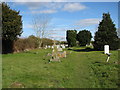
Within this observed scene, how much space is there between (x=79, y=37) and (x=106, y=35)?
122 ft

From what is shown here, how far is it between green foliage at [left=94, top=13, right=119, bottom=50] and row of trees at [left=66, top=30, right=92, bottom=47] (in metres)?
30.4

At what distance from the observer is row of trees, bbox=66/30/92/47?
58.5 metres

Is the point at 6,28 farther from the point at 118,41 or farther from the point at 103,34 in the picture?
the point at 118,41

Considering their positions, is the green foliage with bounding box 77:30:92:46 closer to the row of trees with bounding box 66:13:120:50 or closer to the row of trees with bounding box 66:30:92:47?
the row of trees with bounding box 66:30:92:47

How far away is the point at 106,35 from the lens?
26.3m

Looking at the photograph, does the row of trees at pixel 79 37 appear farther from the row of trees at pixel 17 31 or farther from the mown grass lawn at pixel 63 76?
the mown grass lawn at pixel 63 76

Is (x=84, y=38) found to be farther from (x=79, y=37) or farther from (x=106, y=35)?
(x=106, y=35)

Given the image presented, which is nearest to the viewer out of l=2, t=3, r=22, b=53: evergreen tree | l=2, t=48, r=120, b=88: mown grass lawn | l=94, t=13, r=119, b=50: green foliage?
l=2, t=48, r=120, b=88: mown grass lawn

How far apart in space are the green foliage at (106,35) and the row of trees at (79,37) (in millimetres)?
30392

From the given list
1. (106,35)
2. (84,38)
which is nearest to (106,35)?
(106,35)

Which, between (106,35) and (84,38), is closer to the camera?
(106,35)

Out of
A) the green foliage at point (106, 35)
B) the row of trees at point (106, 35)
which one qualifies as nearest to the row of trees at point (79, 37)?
the row of trees at point (106, 35)

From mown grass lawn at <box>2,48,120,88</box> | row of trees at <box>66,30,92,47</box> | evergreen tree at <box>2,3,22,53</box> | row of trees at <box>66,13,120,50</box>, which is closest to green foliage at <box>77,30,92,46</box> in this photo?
row of trees at <box>66,30,92,47</box>

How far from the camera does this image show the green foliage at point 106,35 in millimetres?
25922
